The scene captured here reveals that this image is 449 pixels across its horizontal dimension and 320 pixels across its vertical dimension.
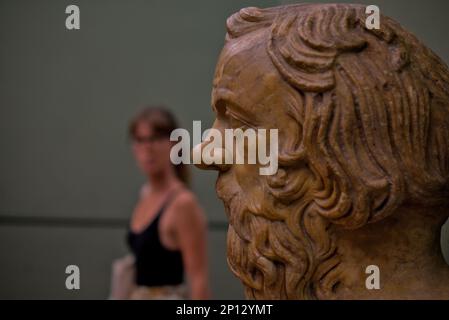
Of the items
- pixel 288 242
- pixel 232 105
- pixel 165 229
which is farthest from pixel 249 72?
pixel 165 229

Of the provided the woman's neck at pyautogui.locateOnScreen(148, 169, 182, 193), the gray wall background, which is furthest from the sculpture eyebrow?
the gray wall background

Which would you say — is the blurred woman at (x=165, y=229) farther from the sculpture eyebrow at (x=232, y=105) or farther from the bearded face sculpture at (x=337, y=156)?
the sculpture eyebrow at (x=232, y=105)

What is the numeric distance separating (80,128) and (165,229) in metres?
1.29

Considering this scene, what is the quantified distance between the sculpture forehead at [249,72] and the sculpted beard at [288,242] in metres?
0.24

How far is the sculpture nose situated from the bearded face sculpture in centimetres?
6

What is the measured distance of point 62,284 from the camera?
5.17 meters

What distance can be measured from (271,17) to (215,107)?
0.32 metres

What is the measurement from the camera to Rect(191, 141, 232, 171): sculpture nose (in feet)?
8.57

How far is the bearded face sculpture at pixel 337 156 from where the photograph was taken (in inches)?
94.3

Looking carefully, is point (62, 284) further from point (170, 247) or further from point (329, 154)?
point (329, 154)

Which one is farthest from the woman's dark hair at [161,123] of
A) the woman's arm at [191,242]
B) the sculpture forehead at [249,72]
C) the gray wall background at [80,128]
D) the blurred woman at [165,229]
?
the sculpture forehead at [249,72]

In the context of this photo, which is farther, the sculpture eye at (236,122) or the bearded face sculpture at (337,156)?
the sculpture eye at (236,122)

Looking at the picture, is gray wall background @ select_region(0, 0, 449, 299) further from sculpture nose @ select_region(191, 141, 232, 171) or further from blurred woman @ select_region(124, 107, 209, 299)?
sculpture nose @ select_region(191, 141, 232, 171)
